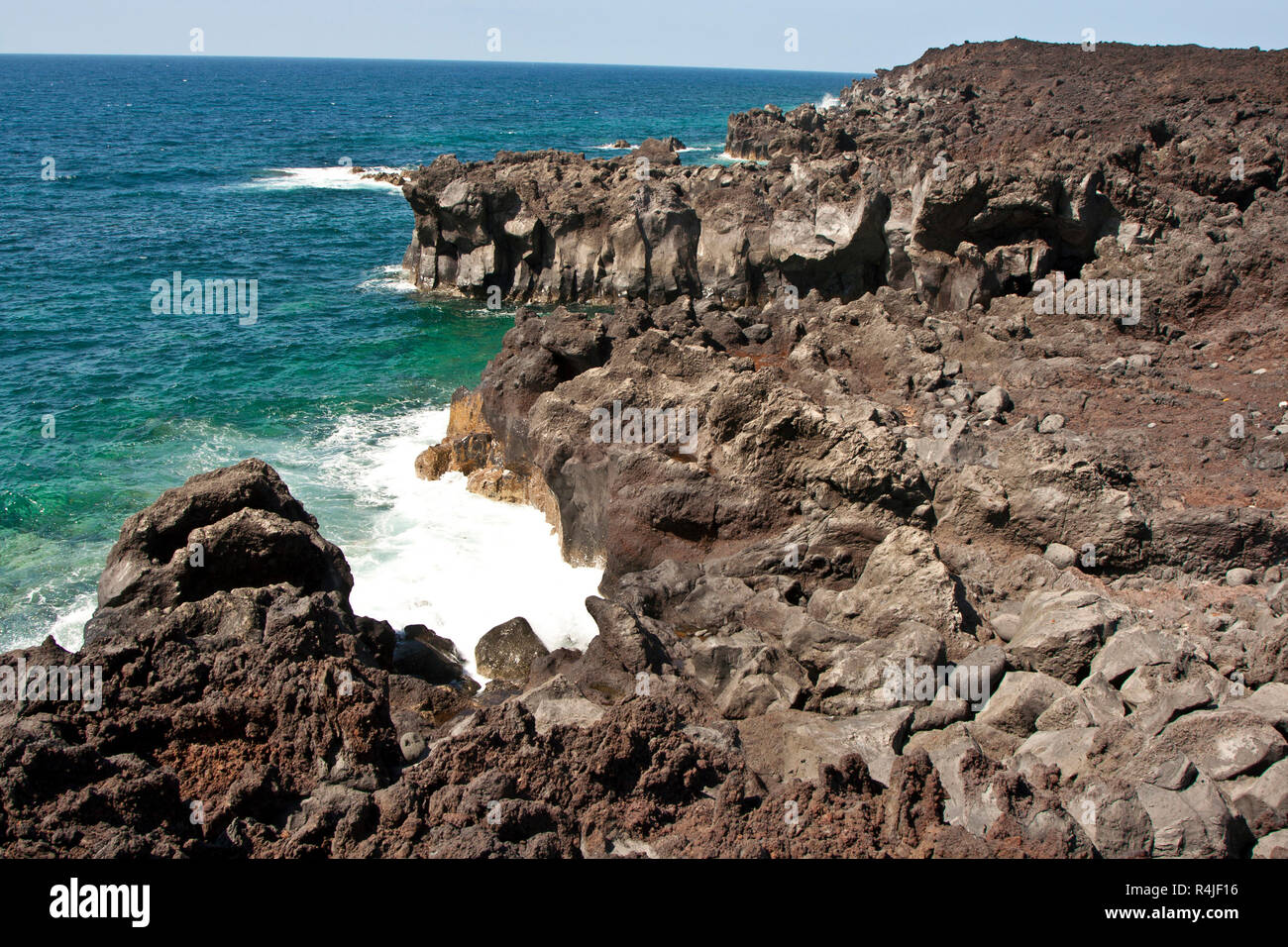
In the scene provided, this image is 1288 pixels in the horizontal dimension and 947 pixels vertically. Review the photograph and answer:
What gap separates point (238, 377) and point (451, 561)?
52.9 feet

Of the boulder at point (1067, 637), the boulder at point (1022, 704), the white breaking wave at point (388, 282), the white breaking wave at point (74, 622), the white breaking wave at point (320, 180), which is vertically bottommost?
the white breaking wave at point (74, 622)

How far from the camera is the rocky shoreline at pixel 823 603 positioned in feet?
23.2

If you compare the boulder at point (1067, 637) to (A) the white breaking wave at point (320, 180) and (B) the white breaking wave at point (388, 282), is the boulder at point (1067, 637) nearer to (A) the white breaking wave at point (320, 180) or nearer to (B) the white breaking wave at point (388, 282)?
(B) the white breaking wave at point (388, 282)

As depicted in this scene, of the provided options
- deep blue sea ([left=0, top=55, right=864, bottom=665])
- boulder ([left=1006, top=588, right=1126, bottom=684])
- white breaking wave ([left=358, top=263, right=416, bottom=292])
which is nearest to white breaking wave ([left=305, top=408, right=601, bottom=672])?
deep blue sea ([left=0, top=55, right=864, bottom=665])

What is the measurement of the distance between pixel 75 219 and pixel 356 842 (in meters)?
55.9

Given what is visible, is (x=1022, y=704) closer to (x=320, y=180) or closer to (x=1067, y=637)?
(x=1067, y=637)

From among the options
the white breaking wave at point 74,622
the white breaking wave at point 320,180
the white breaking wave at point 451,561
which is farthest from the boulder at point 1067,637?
the white breaking wave at point 320,180

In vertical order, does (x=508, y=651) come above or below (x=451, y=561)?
below

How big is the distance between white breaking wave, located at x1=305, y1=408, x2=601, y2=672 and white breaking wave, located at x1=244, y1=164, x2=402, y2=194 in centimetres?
4902

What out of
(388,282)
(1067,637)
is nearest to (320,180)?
(388,282)

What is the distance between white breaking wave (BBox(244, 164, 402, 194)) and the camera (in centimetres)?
6556

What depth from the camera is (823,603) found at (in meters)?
12.1

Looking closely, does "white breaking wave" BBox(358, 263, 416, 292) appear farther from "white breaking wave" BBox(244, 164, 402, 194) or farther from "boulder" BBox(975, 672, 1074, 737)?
"boulder" BBox(975, 672, 1074, 737)

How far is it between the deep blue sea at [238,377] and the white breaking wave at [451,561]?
0.18 ft
